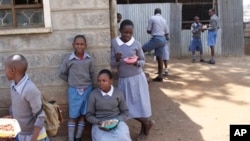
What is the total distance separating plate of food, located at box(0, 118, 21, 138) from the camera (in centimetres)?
254

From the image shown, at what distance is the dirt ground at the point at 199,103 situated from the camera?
4812 mm

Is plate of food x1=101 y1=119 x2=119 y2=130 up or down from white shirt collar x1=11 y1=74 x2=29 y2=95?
down

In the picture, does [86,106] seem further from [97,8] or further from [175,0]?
[175,0]

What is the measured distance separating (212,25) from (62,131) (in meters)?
6.87

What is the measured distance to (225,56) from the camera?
11852mm

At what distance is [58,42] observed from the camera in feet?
13.8

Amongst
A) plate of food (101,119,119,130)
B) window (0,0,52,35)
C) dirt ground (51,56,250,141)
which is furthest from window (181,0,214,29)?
plate of food (101,119,119,130)

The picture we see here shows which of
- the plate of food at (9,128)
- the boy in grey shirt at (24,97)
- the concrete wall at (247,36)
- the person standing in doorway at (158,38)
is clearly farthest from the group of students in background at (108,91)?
the concrete wall at (247,36)

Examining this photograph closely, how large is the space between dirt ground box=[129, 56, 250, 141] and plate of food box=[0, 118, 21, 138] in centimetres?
233

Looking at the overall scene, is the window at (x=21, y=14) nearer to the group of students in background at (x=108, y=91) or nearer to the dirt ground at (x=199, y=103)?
the group of students in background at (x=108, y=91)

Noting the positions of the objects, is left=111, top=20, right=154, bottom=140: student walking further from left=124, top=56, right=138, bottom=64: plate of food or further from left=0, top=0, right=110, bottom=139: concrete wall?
left=0, top=0, right=110, bottom=139: concrete wall

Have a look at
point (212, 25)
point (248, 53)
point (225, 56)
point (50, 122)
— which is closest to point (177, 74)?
point (212, 25)

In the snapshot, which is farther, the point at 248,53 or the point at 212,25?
the point at 248,53

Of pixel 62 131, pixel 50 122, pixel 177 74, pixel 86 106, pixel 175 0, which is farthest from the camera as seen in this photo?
pixel 175 0
